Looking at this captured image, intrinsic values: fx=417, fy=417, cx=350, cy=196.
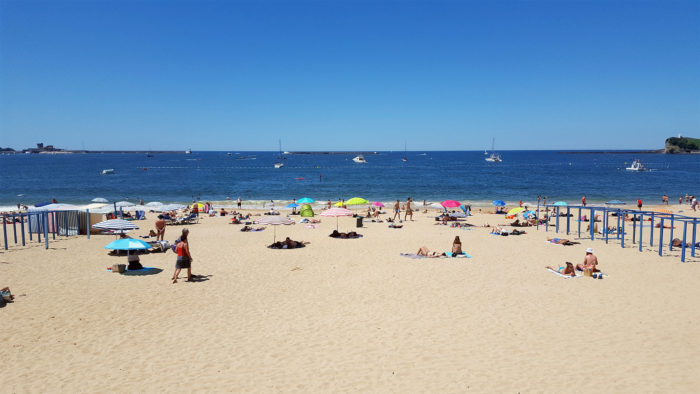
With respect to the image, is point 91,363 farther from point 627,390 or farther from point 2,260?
point 2,260

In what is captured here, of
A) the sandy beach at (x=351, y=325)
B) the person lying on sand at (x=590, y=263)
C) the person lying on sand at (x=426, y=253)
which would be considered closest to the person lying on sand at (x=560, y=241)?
the sandy beach at (x=351, y=325)

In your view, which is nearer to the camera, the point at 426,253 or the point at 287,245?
the point at 426,253

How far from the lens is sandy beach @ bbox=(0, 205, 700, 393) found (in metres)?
6.50

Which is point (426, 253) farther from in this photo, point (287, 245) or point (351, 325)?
point (351, 325)

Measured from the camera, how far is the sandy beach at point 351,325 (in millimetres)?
6500

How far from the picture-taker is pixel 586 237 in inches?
768

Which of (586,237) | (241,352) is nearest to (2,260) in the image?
(241,352)

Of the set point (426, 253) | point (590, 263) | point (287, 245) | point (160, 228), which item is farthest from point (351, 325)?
point (160, 228)

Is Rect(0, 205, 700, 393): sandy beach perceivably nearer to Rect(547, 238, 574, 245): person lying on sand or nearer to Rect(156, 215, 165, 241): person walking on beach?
Rect(547, 238, 574, 245): person lying on sand

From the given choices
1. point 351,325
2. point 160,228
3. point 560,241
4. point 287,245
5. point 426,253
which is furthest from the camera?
point 160,228

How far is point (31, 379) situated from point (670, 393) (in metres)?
9.54

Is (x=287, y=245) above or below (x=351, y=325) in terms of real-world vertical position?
above

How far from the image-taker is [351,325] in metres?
8.69

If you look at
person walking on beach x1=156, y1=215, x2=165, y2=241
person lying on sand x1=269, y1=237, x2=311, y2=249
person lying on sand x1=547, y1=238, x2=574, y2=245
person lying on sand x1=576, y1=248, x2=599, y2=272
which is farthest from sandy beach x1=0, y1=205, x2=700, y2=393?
person walking on beach x1=156, y1=215, x2=165, y2=241
